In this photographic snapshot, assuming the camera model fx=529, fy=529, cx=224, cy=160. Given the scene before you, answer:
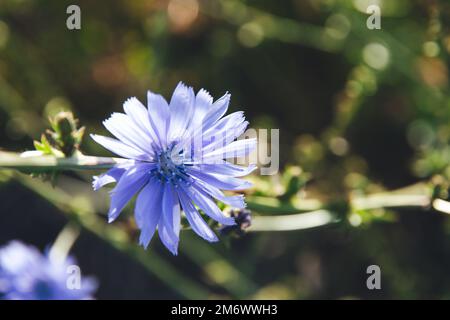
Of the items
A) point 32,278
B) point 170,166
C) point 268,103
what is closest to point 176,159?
point 170,166

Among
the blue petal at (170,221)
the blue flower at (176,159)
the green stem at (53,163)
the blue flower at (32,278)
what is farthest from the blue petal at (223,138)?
the blue flower at (32,278)

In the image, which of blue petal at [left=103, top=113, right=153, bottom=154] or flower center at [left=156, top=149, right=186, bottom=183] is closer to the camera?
blue petal at [left=103, top=113, right=153, bottom=154]

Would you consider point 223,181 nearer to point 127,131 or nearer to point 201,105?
point 201,105

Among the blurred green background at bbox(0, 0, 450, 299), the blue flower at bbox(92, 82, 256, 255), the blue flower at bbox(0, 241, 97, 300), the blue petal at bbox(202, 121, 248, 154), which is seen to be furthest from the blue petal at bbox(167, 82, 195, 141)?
the blurred green background at bbox(0, 0, 450, 299)

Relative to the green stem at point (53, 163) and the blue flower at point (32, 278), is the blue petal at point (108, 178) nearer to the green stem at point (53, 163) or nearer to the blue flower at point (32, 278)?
the green stem at point (53, 163)

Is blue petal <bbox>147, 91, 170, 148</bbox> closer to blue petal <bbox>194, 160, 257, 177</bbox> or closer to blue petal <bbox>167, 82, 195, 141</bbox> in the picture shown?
blue petal <bbox>167, 82, 195, 141</bbox>
